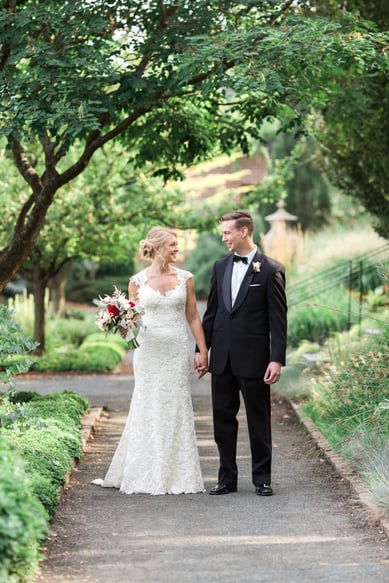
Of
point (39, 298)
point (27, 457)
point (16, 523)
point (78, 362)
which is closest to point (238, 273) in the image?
point (27, 457)

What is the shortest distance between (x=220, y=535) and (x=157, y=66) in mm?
5788

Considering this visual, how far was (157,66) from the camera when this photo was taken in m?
10.7

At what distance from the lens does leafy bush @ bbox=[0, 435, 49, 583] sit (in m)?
4.52

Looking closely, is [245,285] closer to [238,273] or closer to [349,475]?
[238,273]

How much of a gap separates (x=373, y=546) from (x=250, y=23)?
6817mm

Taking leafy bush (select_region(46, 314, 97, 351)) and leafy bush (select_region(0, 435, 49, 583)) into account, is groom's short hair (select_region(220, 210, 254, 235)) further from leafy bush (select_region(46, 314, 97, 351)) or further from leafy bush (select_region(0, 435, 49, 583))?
leafy bush (select_region(46, 314, 97, 351))

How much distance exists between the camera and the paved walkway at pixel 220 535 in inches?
221

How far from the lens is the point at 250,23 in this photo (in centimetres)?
1127

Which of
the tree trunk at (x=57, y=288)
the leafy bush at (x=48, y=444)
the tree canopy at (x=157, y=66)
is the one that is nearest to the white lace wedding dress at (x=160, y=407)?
the leafy bush at (x=48, y=444)

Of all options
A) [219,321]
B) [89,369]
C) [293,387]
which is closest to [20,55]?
[219,321]

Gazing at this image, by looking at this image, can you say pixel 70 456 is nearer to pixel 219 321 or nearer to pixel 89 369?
pixel 219 321

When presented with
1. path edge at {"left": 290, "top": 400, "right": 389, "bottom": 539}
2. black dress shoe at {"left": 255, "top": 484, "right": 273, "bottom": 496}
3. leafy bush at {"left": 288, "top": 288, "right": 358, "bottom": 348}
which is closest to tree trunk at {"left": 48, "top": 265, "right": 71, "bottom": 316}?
leafy bush at {"left": 288, "top": 288, "right": 358, "bottom": 348}

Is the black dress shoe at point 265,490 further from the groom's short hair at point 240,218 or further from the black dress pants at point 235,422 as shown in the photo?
the groom's short hair at point 240,218

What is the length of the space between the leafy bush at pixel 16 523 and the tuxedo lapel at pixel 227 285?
3120 mm
